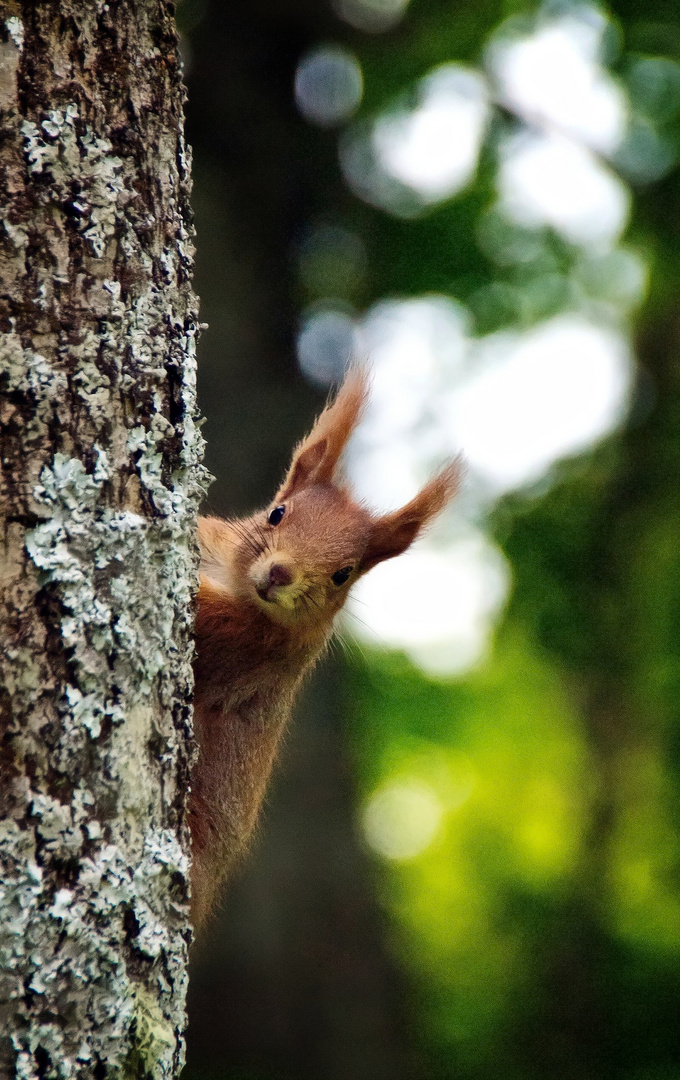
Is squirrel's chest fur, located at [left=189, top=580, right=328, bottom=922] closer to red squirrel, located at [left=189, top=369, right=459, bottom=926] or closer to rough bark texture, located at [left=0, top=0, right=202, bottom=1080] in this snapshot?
red squirrel, located at [left=189, top=369, right=459, bottom=926]

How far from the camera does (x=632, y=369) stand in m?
5.94

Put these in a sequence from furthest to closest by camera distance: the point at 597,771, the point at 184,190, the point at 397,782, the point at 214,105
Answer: the point at 397,782, the point at 597,771, the point at 214,105, the point at 184,190

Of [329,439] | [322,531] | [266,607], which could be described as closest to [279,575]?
[266,607]

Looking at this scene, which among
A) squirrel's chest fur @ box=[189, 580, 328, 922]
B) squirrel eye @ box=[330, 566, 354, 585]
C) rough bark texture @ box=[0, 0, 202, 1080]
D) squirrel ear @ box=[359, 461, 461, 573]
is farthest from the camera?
squirrel ear @ box=[359, 461, 461, 573]

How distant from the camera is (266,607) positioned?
2551mm

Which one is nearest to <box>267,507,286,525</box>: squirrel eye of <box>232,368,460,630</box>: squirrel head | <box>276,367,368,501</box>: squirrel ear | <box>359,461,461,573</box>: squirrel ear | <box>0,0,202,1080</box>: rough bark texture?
<box>232,368,460,630</box>: squirrel head

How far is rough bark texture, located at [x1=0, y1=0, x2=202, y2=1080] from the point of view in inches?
58.2

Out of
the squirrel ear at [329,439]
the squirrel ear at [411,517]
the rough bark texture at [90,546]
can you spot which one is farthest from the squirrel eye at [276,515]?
the rough bark texture at [90,546]

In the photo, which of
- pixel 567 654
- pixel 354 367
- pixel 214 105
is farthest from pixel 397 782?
pixel 354 367

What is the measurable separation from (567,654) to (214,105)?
3.39 m

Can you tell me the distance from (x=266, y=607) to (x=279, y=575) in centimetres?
8

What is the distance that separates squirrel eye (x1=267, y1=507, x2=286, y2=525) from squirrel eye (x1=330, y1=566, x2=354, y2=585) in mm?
199

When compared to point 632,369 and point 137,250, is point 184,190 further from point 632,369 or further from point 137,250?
point 632,369

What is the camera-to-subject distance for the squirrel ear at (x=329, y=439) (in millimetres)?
2854
